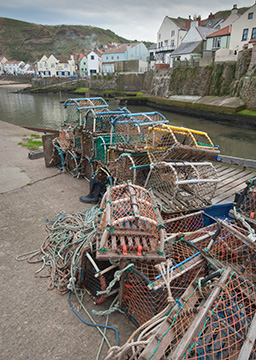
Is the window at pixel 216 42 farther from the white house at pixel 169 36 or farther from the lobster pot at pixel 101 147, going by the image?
the lobster pot at pixel 101 147

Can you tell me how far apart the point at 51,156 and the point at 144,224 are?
5023mm

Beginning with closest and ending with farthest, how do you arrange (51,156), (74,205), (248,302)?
1. (248,302)
2. (74,205)
3. (51,156)

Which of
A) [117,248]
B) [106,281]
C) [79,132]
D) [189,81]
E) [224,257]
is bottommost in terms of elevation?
[106,281]

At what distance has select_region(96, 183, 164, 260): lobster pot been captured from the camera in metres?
2.25

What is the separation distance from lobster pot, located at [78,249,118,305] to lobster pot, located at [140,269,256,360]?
3.02 ft

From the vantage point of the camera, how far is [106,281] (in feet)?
8.41

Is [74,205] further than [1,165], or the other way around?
[1,165]

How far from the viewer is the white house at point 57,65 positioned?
68.1m

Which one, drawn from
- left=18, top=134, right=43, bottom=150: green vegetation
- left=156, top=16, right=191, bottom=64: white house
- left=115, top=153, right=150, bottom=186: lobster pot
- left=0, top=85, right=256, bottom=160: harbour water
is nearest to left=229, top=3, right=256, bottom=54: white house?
left=0, top=85, right=256, bottom=160: harbour water

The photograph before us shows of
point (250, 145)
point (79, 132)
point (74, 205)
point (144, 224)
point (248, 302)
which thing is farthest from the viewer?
point (250, 145)

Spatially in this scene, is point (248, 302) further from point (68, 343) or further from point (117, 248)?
point (68, 343)

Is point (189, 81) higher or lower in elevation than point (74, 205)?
higher

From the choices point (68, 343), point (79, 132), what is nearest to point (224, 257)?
point (68, 343)

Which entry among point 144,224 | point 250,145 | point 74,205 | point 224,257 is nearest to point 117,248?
point 144,224
